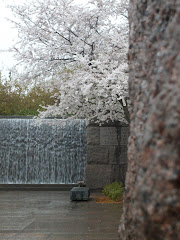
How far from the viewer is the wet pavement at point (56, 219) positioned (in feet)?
17.3

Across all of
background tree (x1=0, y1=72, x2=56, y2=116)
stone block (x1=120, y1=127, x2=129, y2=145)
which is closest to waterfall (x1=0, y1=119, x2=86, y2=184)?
stone block (x1=120, y1=127, x2=129, y2=145)

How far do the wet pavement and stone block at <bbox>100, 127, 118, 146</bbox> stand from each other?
1646 millimetres

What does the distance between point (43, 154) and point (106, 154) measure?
10.8ft

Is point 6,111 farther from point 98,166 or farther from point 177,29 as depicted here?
point 177,29

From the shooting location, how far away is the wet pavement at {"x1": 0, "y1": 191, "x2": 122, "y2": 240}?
5273 mm

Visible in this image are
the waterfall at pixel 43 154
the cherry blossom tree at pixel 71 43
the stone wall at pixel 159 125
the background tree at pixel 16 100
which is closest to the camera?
the stone wall at pixel 159 125

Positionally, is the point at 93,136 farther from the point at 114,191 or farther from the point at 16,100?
the point at 16,100

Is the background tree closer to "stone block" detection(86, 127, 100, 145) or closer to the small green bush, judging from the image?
"stone block" detection(86, 127, 100, 145)

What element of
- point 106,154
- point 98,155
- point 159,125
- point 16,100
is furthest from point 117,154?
point 16,100

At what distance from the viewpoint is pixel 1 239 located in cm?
505

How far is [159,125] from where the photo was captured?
3.48 feet

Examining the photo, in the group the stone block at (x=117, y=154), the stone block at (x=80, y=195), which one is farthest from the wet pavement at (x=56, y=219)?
the stone block at (x=117, y=154)

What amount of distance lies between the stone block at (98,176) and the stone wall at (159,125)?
908cm

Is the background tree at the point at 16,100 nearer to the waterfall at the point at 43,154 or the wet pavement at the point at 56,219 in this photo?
the waterfall at the point at 43,154
